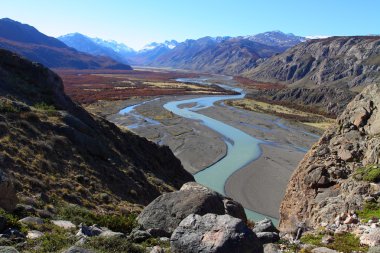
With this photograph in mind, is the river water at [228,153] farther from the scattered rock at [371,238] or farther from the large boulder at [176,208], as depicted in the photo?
the scattered rock at [371,238]

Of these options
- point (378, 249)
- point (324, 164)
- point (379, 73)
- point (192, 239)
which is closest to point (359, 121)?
point (324, 164)

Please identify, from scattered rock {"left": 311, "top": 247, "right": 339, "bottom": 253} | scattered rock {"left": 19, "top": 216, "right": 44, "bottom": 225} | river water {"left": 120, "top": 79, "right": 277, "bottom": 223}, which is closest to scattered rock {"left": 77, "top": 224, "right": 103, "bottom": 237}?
scattered rock {"left": 19, "top": 216, "right": 44, "bottom": 225}

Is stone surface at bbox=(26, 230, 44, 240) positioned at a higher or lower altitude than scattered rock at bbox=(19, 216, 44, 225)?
higher

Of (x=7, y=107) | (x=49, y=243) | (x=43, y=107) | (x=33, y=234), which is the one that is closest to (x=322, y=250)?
(x=49, y=243)

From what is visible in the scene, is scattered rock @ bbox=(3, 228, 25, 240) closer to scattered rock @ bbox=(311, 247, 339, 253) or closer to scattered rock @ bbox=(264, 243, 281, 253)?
scattered rock @ bbox=(264, 243, 281, 253)

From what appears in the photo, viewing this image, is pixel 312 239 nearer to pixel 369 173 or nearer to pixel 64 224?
pixel 369 173

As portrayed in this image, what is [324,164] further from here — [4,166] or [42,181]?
[4,166]

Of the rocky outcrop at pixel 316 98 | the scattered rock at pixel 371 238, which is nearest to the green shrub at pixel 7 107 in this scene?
the scattered rock at pixel 371 238
